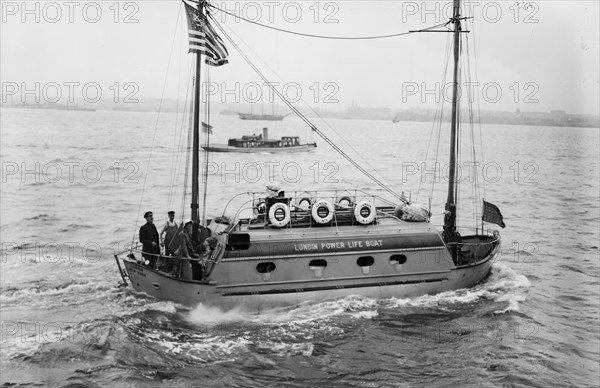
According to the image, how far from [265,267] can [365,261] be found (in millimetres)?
3321

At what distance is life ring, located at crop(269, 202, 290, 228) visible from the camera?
17984 mm

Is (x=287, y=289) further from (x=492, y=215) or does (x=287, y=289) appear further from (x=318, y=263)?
(x=492, y=215)

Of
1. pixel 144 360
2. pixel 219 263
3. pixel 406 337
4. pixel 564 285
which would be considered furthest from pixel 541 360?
pixel 144 360

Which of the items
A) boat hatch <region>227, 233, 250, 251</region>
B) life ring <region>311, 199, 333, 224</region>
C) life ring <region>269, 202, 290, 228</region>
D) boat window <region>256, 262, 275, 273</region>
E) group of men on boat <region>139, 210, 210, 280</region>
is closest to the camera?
boat hatch <region>227, 233, 250, 251</region>

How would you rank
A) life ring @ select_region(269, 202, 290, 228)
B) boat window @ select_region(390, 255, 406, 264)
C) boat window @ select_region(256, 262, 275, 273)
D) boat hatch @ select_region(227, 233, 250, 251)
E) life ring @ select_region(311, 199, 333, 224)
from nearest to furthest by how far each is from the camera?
boat hatch @ select_region(227, 233, 250, 251) → boat window @ select_region(256, 262, 275, 273) → life ring @ select_region(269, 202, 290, 228) → life ring @ select_region(311, 199, 333, 224) → boat window @ select_region(390, 255, 406, 264)

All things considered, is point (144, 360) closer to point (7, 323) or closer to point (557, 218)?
point (7, 323)

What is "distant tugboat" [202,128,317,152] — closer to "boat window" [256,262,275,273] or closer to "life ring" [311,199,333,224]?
"life ring" [311,199,333,224]

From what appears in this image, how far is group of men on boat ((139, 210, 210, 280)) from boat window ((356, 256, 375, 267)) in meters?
4.93

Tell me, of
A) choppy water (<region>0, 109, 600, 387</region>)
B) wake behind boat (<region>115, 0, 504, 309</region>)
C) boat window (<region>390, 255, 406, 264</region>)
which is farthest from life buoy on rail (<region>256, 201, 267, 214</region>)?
boat window (<region>390, 255, 406, 264</region>)

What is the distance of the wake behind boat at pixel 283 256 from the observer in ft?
57.0

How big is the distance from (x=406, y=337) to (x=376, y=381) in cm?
297

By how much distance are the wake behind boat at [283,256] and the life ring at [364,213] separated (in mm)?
33

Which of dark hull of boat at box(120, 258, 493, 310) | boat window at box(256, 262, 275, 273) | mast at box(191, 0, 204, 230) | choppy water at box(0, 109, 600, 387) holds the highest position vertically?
mast at box(191, 0, 204, 230)

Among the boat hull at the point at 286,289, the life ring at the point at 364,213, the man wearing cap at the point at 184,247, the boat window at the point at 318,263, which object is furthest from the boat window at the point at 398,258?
the man wearing cap at the point at 184,247
